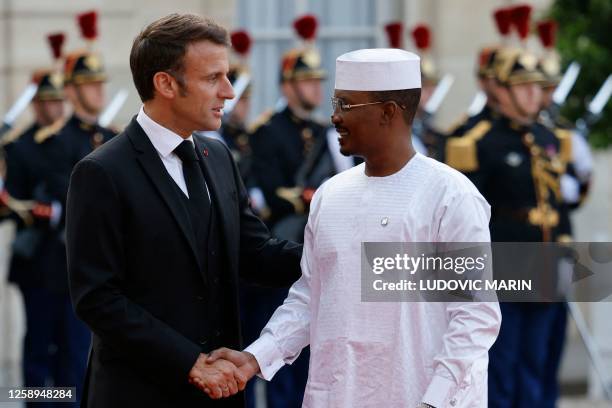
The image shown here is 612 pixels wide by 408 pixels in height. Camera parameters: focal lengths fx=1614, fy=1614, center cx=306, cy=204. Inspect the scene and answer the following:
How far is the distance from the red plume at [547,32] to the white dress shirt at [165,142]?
6049 mm

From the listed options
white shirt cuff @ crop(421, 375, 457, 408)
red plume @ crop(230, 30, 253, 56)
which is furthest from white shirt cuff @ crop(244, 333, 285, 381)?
red plume @ crop(230, 30, 253, 56)

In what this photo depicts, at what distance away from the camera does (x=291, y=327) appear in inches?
184

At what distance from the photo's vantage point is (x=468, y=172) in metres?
8.87

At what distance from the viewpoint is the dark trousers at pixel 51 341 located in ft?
29.0

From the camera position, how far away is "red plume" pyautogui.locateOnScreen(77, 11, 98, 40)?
976cm

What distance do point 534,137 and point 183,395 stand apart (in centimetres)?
483

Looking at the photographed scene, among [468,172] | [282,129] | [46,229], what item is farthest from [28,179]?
[468,172]

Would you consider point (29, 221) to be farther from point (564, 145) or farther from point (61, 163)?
point (564, 145)

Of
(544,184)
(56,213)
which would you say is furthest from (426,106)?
(56,213)

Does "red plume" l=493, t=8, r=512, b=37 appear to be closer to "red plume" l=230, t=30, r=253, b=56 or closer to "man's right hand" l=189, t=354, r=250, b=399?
"red plume" l=230, t=30, r=253, b=56

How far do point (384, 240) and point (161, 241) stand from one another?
2.01 feet

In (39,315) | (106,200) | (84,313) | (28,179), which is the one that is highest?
(106,200)

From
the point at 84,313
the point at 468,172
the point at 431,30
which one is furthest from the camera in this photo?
the point at 431,30

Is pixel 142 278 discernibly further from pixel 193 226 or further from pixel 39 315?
pixel 39 315
